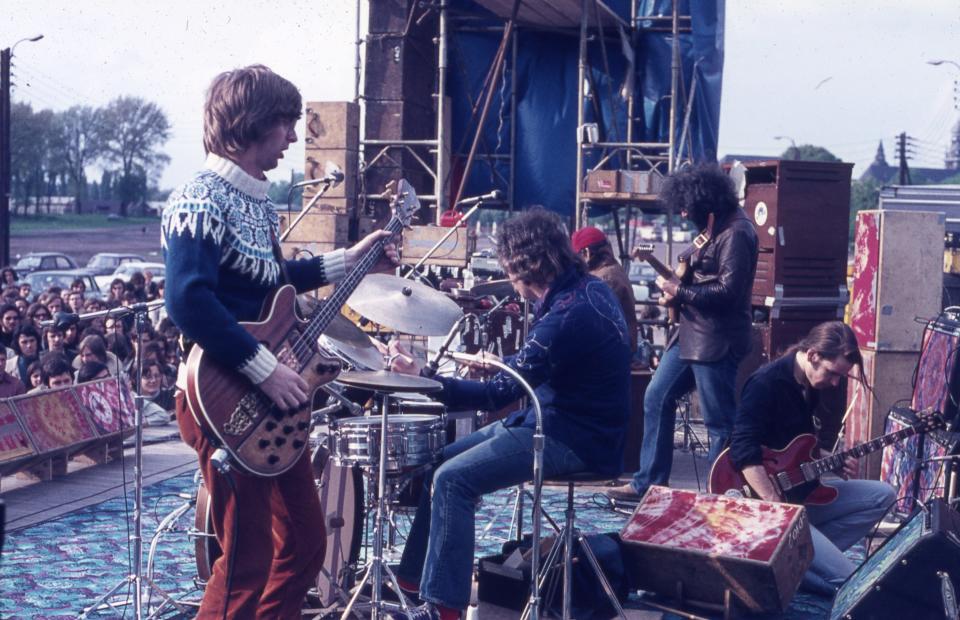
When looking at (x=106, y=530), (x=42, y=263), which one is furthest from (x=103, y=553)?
(x=42, y=263)

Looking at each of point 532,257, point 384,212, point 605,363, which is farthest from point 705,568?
point 384,212

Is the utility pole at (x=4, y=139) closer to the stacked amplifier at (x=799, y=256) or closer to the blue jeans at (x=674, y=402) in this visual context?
the stacked amplifier at (x=799, y=256)

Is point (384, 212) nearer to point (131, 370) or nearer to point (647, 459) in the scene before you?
point (131, 370)

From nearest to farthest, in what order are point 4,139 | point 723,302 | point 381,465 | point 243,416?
point 243,416 < point 381,465 < point 723,302 < point 4,139

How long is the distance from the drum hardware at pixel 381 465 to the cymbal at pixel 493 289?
435cm

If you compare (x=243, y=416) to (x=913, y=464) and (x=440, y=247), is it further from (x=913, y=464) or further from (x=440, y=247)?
(x=440, y=247)

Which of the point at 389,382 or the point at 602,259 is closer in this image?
the point at 389,382

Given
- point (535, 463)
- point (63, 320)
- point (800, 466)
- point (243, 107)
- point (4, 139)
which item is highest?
point (4, 139)

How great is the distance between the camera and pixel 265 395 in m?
3.12

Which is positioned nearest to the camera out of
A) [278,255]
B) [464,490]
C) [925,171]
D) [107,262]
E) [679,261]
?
[278,255]

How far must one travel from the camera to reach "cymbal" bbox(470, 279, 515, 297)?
Result: 8.83 meters

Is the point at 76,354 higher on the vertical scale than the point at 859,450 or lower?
lower

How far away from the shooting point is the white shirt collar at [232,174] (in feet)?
10.5

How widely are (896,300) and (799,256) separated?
1.05 m
